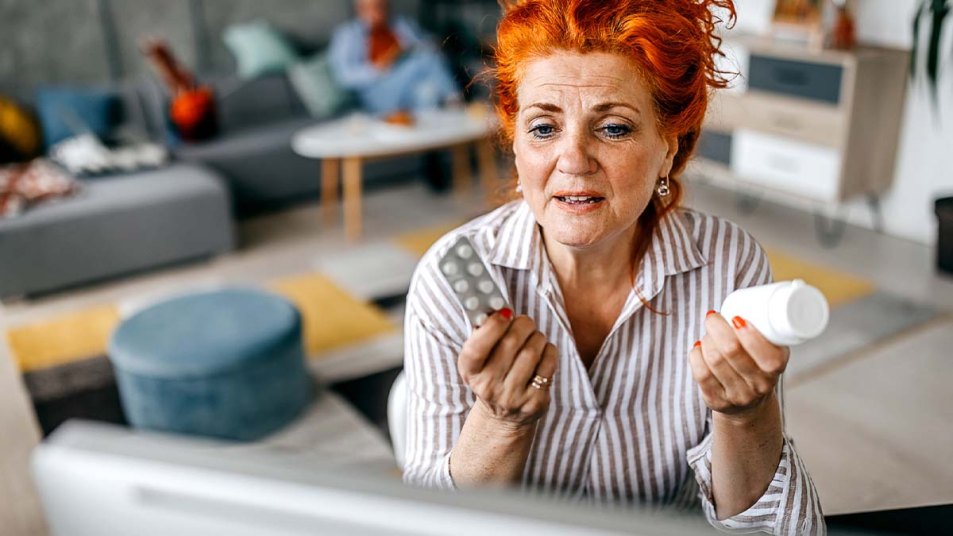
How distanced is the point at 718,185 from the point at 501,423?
3.94 metres

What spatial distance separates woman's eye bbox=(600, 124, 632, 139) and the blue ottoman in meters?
1.56

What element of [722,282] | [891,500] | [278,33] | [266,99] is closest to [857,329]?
[891,500]

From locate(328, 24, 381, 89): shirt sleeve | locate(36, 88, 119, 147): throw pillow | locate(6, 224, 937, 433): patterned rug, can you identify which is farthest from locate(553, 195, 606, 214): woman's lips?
locate(328, 24, 381, 89): shirt sleeve

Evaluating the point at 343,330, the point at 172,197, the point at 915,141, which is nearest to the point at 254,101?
the point at 172,197

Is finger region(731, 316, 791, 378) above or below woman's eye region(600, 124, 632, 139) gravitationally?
below

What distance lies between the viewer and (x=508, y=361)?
2.62ft

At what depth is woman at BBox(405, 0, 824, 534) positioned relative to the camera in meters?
0.90

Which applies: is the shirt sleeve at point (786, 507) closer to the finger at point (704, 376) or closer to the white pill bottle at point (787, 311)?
the finger at point (704, 376)

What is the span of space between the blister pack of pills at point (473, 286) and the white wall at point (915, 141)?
3308 mm

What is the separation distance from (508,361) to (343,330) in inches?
90.7

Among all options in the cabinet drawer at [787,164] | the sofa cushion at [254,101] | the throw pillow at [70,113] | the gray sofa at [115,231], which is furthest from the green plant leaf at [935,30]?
the throw pillow at [70,113]

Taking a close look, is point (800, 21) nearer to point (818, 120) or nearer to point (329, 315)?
point (818, 120)

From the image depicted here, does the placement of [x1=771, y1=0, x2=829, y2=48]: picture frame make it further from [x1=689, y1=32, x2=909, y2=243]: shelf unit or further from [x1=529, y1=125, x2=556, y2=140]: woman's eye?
[x1=529, y1=125, x2=556, y2=140]: woman's eye

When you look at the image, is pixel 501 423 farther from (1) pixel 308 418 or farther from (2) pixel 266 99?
(2) pixel 266 99
